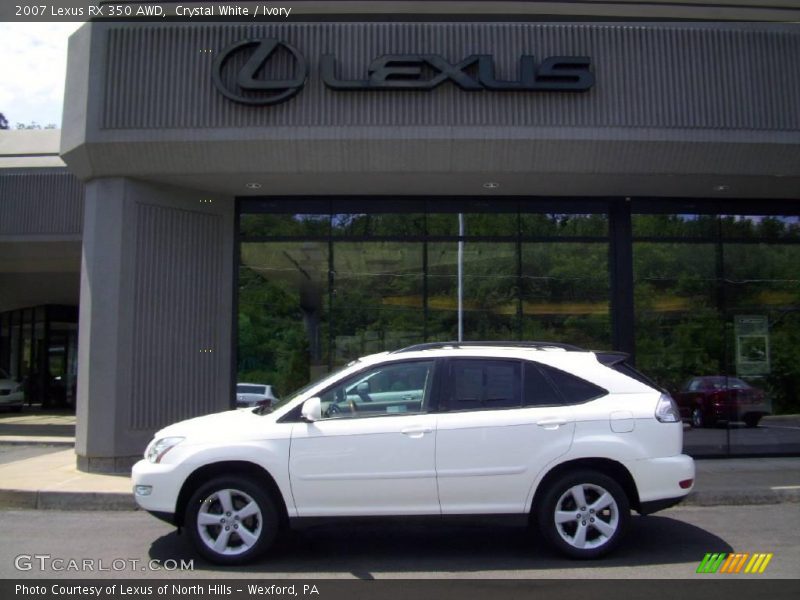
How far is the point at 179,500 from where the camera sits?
649 cm

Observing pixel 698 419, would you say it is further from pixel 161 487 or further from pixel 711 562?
pixel 161 487

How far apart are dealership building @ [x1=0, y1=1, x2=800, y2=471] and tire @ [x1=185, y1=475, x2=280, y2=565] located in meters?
4.81

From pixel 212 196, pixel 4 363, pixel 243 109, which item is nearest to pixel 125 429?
pixel 212 196

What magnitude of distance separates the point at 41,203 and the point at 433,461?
39.5 ft

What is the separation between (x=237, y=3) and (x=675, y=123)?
6421 mm

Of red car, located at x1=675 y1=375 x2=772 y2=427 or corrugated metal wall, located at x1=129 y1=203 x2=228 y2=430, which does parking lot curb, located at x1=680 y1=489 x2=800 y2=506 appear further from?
corrugated metal wall, located at x1=129 y1=203 x2=228 y2=430

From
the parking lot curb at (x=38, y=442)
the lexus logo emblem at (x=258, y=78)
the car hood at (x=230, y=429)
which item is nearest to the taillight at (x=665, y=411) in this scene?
the car hood at (x=230, y=429)

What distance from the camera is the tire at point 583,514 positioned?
6.46m

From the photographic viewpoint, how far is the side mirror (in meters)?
6.31

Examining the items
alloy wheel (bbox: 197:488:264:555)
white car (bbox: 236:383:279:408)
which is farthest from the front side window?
white car (bbox: 236:383:279:408)

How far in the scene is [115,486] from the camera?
957cm

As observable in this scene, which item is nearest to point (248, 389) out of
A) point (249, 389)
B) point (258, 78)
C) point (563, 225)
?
point (249, 389)

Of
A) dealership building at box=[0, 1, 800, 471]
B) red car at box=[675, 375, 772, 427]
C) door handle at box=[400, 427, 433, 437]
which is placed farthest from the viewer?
red car at box=[675, 375, 772, 427]

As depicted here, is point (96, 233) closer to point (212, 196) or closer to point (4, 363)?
point (212, 196)
